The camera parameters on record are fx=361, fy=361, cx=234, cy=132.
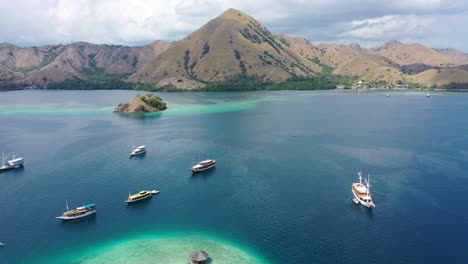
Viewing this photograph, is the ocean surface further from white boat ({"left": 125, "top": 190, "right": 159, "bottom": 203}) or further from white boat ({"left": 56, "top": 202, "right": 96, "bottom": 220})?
white boat ({"left": 125, "top": 190, "right": 159, "bottom": 203})

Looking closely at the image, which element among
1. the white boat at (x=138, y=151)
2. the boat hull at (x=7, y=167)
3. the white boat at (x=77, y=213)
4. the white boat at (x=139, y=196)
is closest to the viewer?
the white boat at (x=77, y=213)

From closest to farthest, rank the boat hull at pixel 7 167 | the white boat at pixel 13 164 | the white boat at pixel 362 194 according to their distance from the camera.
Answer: the white boat at pixel 362 194
the boat hull at pixel 7 167
the white boat at pixel 13 164

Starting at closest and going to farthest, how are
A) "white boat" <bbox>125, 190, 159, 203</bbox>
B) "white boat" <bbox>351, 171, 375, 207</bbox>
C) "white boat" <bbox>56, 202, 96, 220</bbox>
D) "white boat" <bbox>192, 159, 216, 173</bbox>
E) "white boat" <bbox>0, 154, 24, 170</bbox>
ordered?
"white boat" <bbox>56, 202, 96, 220</bbox> < "white boat" <bbox>351, 171, 375, 207</bbox> < "white boat" <bbox>125, 190, 159, 203</bbox> < "white boat" <bbox>192, 159, 216, 173</bbox> < "white boat" <bbox>0, 154, 24, 170</bbox>

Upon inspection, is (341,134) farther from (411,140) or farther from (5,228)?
(5,228)

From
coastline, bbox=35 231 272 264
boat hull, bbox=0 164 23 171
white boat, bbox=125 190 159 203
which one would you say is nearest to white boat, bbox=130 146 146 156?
boat hull, bbox=0 164 23 171

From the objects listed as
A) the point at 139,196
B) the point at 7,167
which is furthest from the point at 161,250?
the point at 7,167

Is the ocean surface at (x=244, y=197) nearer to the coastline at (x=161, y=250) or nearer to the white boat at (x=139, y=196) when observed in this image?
the coastline at (x=161, y=250)

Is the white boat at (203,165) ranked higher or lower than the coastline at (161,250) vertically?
higher

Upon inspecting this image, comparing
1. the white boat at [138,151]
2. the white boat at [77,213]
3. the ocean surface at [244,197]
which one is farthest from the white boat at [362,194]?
the white boat at [138,151]
